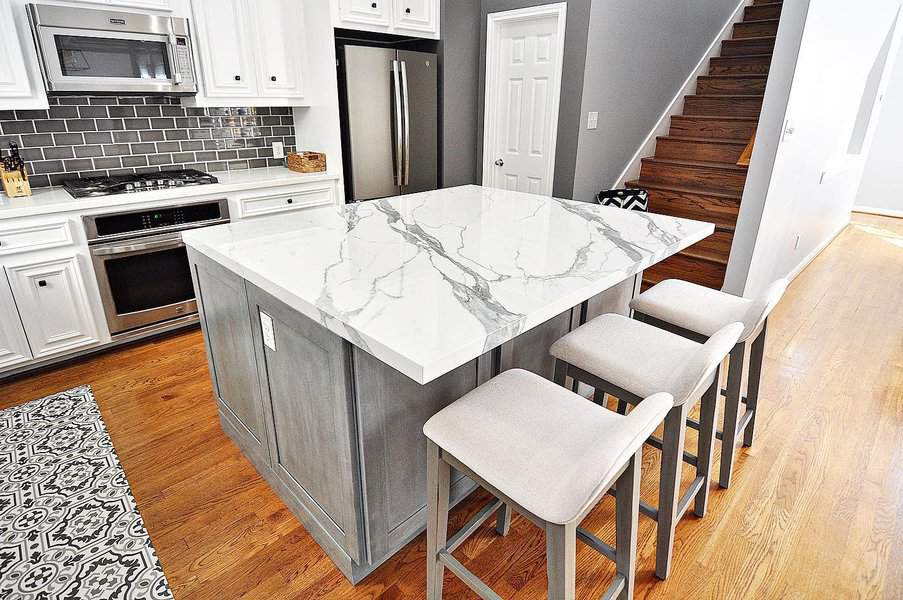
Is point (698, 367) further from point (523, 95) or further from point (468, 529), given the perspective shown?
point (523, 95)

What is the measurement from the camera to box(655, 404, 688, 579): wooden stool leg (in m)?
1.43

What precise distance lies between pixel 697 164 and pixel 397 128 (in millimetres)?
2519

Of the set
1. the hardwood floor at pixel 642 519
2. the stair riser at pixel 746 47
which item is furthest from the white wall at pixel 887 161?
the hardwood floor at pixel 642 519

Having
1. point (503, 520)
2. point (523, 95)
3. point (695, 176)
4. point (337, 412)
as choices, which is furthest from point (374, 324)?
point (695, 176)

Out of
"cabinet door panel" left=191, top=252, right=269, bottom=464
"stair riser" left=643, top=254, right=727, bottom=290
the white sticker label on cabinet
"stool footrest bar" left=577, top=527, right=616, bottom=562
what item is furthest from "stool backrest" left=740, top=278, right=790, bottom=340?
"stair riser" left=643, top=254, right=727, bottom=290

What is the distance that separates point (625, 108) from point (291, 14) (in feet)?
8.79

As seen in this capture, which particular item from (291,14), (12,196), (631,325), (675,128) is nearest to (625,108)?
(675,128)

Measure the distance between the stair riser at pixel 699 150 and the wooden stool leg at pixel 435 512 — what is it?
4.00m

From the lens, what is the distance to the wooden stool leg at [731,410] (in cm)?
176

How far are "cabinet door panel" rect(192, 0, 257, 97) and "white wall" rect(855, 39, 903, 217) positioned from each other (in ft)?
24.5

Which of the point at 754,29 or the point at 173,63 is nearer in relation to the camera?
the point at 173,63

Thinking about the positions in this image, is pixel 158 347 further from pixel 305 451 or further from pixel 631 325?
pixel 631 325

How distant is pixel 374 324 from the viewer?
3.64ft

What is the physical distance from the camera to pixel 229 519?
1848 mm
